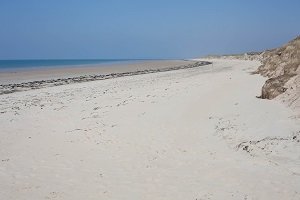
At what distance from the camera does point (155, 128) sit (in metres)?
12.3

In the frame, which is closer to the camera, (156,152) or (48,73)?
(156,152)

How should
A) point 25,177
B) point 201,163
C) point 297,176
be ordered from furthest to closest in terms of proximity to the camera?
1. point 201,163
2. point 25,177
3. point 297,176

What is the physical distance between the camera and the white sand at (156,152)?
23.3 feet

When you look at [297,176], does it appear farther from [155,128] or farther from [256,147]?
[155,128]

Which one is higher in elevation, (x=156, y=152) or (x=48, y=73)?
(x=48, y=73)

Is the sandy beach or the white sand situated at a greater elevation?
the sandy beach

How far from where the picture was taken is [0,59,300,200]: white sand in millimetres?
7109

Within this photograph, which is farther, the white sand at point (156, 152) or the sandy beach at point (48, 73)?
the sandy beach at point (48, 73)

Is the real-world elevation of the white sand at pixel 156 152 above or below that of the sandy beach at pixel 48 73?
below

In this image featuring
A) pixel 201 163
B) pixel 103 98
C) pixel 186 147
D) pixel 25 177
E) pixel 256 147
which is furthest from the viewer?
pixel 103 98

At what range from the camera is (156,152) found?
965cm

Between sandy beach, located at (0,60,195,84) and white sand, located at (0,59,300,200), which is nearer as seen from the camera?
white sand, located at (0,59,300,200)

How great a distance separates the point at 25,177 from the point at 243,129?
6533 millimetres

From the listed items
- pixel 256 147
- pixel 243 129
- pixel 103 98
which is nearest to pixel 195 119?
pixel 243 129
